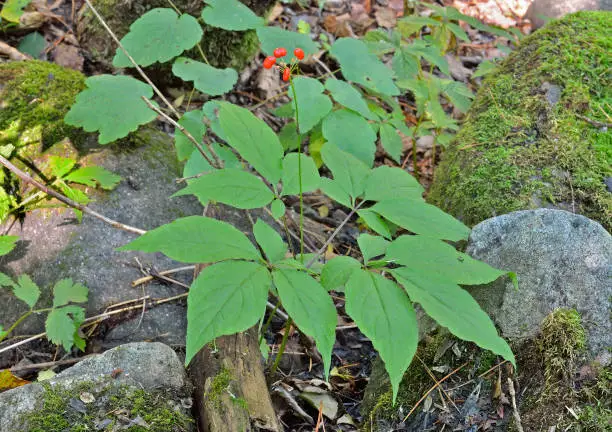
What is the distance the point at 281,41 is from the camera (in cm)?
265

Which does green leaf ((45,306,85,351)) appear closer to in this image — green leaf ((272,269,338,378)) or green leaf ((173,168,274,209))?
green leaf ((173,168,274,209))

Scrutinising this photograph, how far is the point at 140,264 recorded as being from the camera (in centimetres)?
255

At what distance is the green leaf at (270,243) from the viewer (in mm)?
1609

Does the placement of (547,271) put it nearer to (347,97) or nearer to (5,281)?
(347,97)

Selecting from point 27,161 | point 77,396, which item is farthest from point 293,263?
point 27,161

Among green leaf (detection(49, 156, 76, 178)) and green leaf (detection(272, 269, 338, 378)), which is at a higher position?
green leaf (detection(272, 269, 338, 378))

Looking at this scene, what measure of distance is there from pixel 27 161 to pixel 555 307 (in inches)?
91.5

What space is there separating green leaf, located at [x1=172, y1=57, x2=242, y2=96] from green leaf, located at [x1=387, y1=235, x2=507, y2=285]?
48.1 inches

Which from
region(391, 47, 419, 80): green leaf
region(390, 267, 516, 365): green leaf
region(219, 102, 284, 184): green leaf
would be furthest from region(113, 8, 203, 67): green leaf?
region(390, 267, 516, 365): green leaf

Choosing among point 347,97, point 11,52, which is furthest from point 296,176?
point 11,52

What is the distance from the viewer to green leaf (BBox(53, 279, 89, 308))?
2.25 m

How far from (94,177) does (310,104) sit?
1.00 m

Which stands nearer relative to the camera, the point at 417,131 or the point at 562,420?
the point at 562,420

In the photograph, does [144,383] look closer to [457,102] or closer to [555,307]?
[555,307]
